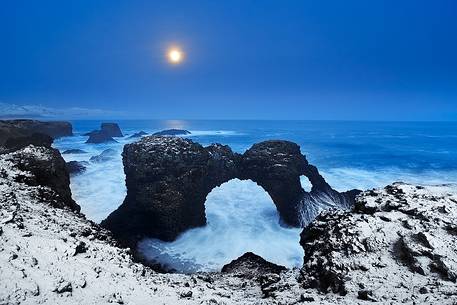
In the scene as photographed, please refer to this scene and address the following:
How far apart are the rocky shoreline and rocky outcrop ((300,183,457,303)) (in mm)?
30

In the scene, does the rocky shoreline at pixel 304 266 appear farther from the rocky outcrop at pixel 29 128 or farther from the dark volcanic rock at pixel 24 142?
the rocky outcrop at pixel 29 128

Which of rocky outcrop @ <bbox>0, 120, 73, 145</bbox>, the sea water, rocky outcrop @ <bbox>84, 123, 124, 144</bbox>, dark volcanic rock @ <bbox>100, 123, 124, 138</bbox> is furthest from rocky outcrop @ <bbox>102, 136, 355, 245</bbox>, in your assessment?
dark volcanic rock @ <bbox>100, 123, 124, 138</bbox>

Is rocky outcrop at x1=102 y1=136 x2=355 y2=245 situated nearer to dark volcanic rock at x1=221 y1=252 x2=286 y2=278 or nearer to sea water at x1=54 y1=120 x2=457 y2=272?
sea water at x1=54 y1=120 x2=457 y2=272

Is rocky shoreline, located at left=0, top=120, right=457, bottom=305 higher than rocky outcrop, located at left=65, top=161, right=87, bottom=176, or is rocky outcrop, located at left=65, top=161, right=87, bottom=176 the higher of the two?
rocky shoreline, located at left=0, top=120, right=457, bottom=305

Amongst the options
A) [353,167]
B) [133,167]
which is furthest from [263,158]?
[353,167]

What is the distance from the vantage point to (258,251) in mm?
23344

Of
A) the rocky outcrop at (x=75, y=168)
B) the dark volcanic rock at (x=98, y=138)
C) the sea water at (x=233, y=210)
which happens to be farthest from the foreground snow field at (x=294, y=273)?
the dark volcanic rock at (x=98, y=138)

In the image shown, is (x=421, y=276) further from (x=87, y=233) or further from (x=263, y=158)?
(x=263, y=158)

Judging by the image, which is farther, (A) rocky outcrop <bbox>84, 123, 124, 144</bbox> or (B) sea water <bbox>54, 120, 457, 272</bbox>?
(A) rocky outcrop <bbox>84, 123, 124, 144</bbox>

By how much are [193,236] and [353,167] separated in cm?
4710

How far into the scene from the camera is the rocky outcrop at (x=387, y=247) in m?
9.00

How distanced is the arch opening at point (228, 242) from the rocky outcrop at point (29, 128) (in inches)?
1359

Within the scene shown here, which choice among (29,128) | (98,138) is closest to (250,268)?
(29,128)

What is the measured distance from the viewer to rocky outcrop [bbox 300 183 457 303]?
9000 millimetres
